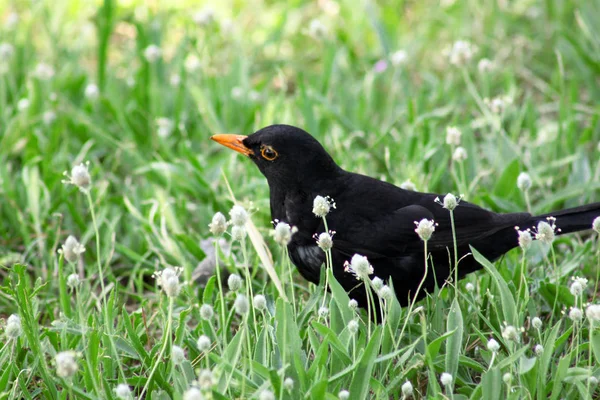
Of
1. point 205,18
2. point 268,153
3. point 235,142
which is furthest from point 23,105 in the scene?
point 268,153

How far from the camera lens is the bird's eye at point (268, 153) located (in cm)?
374

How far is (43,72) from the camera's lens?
5.60m

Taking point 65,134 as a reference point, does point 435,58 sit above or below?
above

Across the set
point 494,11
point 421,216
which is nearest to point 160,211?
point 421,216

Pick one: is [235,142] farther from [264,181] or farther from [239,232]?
[239,232]

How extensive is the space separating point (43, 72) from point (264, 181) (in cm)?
189

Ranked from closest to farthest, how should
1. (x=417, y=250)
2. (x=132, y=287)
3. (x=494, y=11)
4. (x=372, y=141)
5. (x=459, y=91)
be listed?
(x=417, y=250) → (x=132, y=287) → (x=372, y=141) → (x=459, y=91) → (x=494, y=11)

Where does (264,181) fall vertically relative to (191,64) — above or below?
below

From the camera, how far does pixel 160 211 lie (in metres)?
4.48

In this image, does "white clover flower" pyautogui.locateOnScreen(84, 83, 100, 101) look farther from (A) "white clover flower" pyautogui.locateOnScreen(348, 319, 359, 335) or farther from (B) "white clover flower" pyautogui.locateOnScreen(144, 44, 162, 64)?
(A) "white clover flower" pyautogui.locateOnScreen(348, 319, 359, 335)

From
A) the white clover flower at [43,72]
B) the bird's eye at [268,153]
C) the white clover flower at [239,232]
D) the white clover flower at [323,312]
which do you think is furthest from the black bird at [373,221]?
the white clover flower at [43,72]

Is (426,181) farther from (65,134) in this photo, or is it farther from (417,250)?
(65,134)

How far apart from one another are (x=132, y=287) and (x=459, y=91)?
2860 millimetres

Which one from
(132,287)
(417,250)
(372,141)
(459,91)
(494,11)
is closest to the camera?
(417,250)
